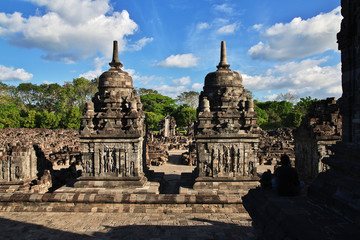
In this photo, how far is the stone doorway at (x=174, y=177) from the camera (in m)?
10.6

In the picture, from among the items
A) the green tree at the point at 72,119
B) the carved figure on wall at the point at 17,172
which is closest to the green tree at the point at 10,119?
the green tree at the point at 72,119

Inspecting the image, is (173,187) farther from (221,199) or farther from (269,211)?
(269,211)

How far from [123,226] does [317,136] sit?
26.8 ft

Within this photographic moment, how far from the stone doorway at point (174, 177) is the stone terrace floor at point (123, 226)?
243cm

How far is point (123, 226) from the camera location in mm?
6805

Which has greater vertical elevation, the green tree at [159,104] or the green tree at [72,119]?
the green tree at [159,104]

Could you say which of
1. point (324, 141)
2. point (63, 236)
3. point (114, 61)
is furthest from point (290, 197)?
point (114, 61)

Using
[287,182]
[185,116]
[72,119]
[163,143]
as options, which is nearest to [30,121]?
[72,119]

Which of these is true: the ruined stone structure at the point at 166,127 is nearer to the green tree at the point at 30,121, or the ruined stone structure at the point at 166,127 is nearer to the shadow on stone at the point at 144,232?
the shadow on stone at the point at 144,232

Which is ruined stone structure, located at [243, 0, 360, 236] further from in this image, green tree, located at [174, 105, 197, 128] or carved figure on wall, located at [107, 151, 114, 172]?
green tree, located at [174, 105, 197, 128]

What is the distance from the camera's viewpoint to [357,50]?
3.71m

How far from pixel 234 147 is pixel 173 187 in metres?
4.13

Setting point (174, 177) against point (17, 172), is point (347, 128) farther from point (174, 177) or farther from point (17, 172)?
point (17, 172)

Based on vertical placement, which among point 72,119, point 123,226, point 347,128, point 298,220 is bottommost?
point 123,226
